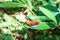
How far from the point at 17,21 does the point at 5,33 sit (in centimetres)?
16

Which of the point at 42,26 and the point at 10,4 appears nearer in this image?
the point at 42,26

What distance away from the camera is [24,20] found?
72.6 inches

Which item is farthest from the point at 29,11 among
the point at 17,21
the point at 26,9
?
the point at 17,21

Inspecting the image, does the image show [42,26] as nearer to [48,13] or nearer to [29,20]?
[48,13]

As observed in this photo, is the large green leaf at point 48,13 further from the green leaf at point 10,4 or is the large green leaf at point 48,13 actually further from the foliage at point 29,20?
the green leaf at point 10,4

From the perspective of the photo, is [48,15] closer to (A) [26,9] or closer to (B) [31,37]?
(B) [31,37]

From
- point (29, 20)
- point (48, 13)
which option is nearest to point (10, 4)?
point (29, 20)

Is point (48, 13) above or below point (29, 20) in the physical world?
above

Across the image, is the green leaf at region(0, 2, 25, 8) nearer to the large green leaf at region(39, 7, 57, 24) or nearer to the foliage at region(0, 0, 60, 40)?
the foliage at region(0, 0, 60, 40)

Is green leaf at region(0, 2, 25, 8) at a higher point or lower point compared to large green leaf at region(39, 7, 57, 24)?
lower

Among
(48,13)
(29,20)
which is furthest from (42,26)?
(29,20)

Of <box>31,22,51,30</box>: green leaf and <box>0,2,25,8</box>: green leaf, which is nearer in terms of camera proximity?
<box>31,22,51,30</box>: green leaf

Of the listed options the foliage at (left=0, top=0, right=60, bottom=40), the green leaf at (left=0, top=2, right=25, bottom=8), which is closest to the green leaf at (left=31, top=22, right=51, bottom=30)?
the foliage at (left=0, top=0, right=60, bottom=40)

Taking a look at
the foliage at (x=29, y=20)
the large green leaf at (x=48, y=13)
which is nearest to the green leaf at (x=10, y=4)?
the foliage at (x=29, y=20)
